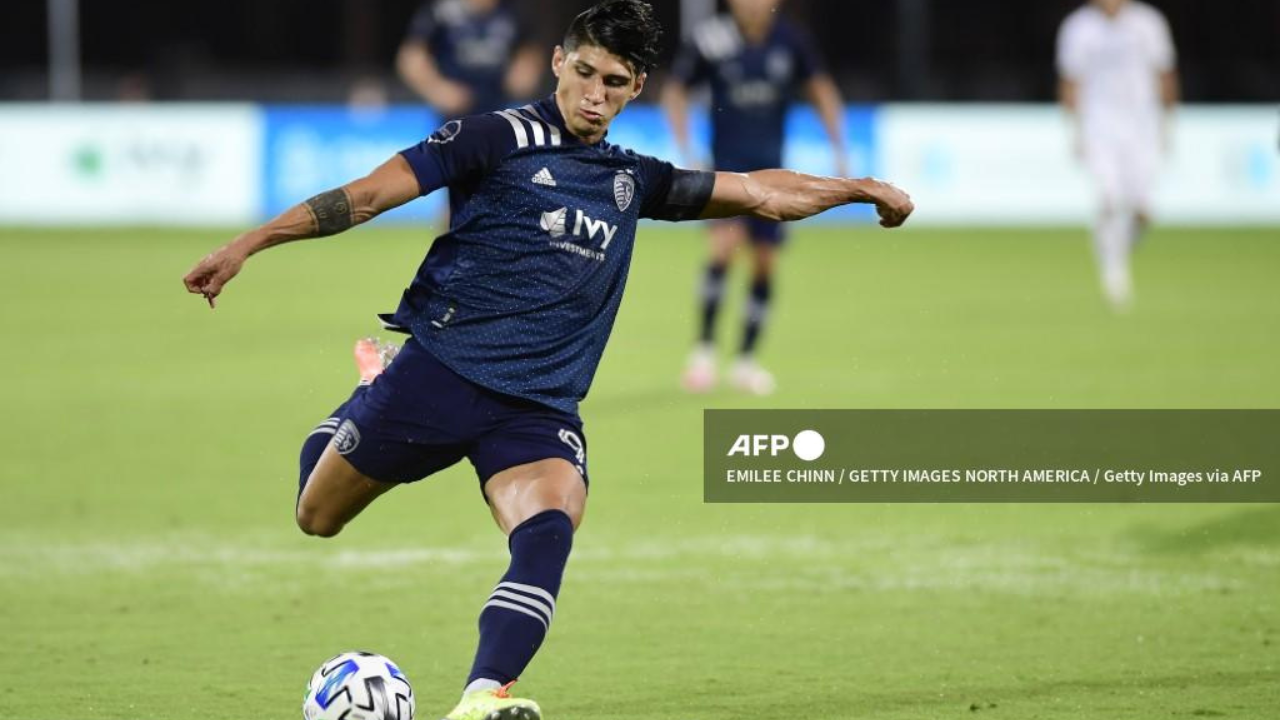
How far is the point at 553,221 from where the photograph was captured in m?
5.50

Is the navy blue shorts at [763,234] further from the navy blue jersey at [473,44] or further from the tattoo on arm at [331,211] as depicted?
the tattoo on arm at [331,211]

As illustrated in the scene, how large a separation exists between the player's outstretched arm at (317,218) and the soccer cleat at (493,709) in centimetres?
114

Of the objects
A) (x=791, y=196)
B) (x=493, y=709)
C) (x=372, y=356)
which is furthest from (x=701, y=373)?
(x=493, y=709)

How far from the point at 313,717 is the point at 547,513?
0.76 meters

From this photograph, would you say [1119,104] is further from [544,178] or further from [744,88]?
[544,178]

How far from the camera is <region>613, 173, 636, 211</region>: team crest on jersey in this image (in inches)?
221

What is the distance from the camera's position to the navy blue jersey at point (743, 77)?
1322 centimetres

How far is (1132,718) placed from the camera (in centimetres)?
560

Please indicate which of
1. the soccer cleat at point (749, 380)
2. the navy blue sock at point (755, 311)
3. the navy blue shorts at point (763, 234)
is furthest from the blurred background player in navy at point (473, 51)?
the soccer cleat at point (749, 380)

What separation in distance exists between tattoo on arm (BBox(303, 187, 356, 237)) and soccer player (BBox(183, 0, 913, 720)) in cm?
11

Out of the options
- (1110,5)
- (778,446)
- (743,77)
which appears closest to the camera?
(778,446)

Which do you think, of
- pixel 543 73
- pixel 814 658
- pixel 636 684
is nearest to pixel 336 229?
pixel 636 684

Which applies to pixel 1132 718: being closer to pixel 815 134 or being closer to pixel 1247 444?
pixel 1247 444

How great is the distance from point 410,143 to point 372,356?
740 inches
